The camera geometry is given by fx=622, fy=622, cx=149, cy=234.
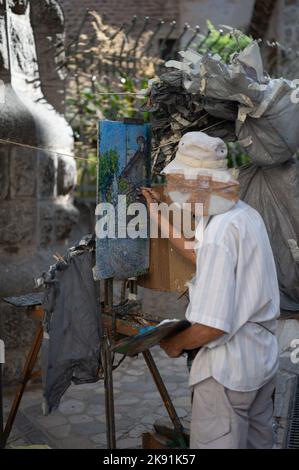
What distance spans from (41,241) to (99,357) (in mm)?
2285

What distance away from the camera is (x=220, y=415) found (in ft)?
8.23

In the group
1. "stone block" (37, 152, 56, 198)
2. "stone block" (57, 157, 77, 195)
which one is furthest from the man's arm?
"stone block" (57, 157, 77, 195)

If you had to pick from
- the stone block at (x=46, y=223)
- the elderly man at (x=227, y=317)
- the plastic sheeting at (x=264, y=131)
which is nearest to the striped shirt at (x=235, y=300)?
the elderly man at (x=227, y=317)

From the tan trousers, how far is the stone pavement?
1.74 metres

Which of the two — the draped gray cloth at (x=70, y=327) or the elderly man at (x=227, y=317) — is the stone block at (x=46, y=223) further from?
the elderly man at (x=227, y=317)

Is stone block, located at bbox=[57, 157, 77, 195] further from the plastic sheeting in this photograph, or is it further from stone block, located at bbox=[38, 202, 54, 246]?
the plastic sheeting

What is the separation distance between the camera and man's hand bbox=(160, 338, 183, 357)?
255cm

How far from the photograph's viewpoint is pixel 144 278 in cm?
359

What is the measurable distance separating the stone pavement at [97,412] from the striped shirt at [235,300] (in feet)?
6.30

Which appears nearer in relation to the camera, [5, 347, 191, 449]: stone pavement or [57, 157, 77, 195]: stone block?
[5, 347, 191, 449]: stone pavement

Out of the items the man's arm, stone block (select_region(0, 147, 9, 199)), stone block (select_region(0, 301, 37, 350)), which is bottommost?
stone block (select_region(0, 301, 37, 350))

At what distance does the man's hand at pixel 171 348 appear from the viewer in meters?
2.55
